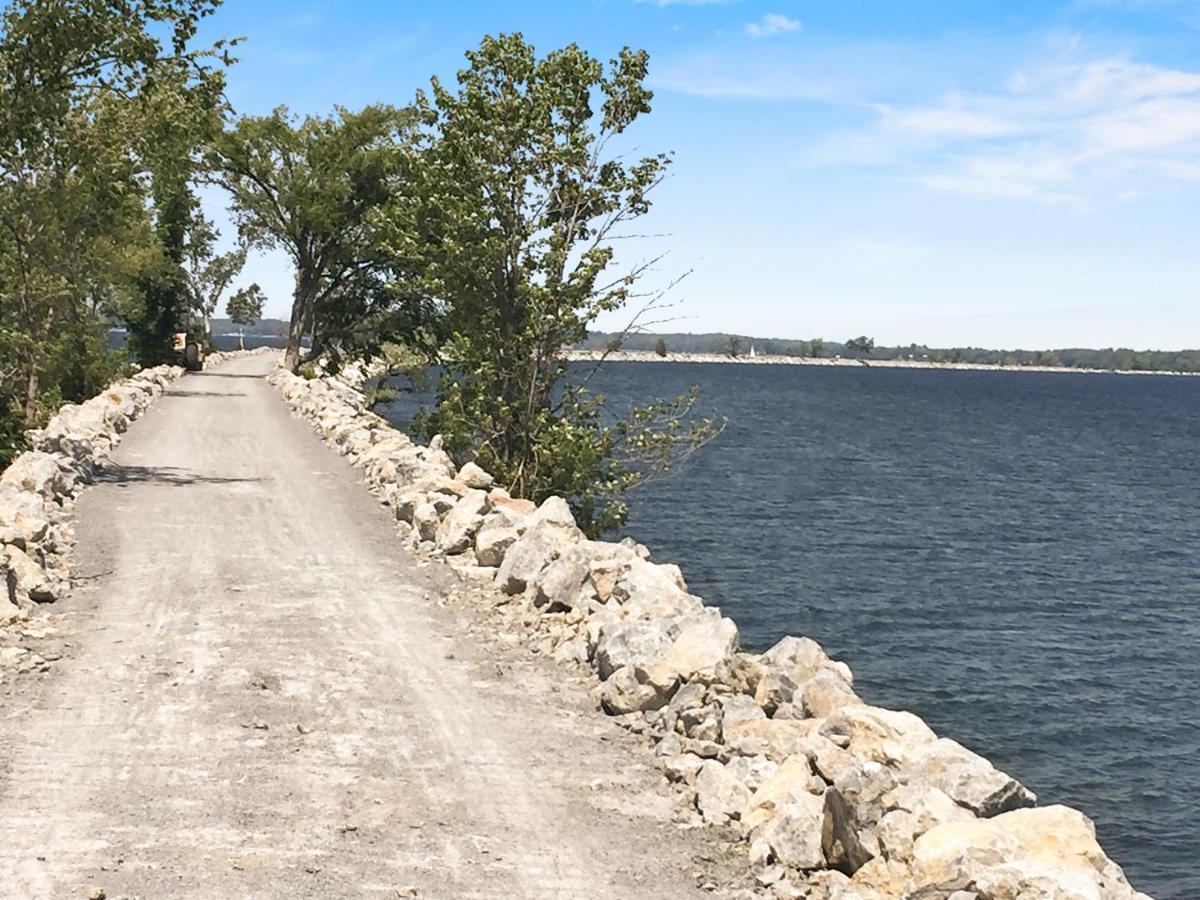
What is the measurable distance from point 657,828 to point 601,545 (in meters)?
7.35

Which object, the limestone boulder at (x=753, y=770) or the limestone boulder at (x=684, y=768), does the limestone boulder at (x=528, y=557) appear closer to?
the limestone boulder at (x=684, y=768)

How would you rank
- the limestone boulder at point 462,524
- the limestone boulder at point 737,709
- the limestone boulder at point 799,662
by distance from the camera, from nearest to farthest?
the limestone boulder at point 737,709, the limestone boulder at point 799,662, the limestone boulder at point 462,524

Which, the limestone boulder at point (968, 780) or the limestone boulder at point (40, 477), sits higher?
the limestone boulder at point (40, 477)

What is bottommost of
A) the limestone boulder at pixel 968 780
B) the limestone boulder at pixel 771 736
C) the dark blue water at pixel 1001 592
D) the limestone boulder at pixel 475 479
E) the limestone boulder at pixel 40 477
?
the dark blue water at pixel 1001 592

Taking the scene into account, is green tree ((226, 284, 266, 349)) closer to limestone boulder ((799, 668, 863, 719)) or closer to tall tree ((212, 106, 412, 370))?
tall tree ((212, 106, 412, 370))

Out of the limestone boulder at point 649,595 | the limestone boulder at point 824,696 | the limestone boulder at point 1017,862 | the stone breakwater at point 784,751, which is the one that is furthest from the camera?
the limestone boulder at point 649,595

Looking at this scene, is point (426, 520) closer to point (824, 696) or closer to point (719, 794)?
point (824, 696)

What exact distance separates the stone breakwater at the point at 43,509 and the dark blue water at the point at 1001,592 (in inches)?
587

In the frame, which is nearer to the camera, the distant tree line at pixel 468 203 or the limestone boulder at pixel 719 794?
the limestone boulder at pixel 719 794

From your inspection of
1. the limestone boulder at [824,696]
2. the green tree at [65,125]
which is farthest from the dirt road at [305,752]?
the green tree at [65,125]

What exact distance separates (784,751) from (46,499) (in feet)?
49.0

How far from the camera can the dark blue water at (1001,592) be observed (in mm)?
21391

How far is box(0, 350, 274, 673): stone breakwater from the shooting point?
13.9 m

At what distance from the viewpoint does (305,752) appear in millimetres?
10500
